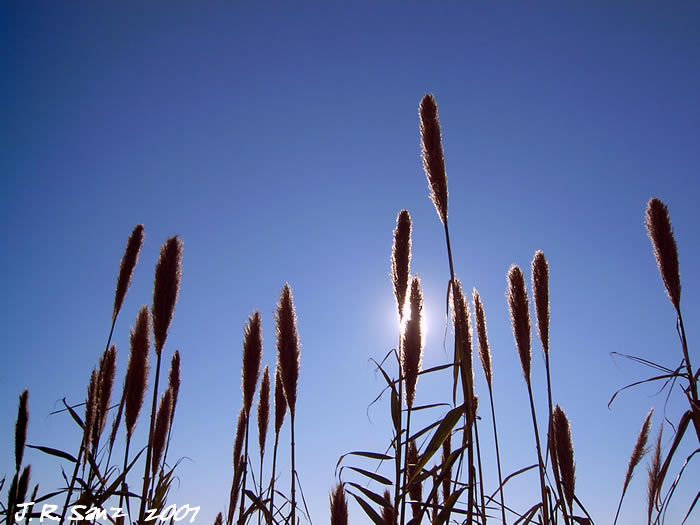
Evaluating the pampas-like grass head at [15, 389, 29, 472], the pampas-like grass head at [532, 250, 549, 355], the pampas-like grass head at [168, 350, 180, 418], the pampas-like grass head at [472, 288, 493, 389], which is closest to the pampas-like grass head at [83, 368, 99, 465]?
the pampas-like grass head at [168, 350, 180, 418]

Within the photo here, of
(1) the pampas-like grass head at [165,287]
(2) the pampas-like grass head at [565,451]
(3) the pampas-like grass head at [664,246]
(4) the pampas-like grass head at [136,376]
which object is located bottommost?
(2) the pampas-like grass head at [565,451]

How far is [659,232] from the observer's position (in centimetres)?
349

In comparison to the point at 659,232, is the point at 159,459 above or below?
below

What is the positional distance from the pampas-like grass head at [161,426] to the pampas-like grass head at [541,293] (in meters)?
3.32

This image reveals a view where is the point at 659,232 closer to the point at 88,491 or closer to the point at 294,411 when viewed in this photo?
the point at 294,411

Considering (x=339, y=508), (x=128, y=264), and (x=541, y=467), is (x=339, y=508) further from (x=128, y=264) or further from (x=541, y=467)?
(x=128, y=264)

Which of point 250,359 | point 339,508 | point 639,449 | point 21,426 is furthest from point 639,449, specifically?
point 21,426

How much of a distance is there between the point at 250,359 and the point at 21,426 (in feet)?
7.54

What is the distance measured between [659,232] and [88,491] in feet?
13.2

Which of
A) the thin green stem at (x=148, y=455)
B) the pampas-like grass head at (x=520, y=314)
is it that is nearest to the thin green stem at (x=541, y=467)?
the pampas-like grass head at (x=520, y=314)

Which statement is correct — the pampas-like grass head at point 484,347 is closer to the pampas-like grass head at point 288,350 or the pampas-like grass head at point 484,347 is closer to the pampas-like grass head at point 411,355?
the pampas-like grass head at point 411,355

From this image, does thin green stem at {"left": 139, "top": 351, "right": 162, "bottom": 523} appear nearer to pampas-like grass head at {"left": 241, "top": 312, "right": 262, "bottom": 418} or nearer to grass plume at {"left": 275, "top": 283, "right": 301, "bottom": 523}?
grass plume at {"left": 275, "top": 283, "right": 301, "bottom": 523}

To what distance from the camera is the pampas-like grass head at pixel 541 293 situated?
3029 mm

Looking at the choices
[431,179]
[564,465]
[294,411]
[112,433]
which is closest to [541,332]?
[564,465]
